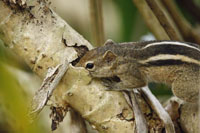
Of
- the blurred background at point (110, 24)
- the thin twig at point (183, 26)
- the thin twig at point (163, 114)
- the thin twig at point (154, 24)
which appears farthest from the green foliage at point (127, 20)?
the thin twig at point (163, 114)

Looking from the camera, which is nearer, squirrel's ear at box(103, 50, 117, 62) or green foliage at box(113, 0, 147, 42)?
squirrel's ear at box(103, 50, 117, 62)

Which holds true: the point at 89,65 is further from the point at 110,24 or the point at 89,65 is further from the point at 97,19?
the point at 110,24

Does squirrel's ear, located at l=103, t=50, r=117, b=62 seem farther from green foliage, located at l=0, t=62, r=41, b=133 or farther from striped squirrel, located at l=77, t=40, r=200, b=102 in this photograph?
green foliage, located at l=0, t=62, r=41, b=133

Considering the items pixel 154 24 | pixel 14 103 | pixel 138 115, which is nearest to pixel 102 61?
pixel 154 24

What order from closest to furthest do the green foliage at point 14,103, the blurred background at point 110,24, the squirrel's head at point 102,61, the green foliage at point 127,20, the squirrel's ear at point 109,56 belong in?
the green foliage at point 14,103, the squirrel's head at point 102,61, the squirrel's ear at point 109,56, the blurred background at point 110,24, the green foliage at point 127,20

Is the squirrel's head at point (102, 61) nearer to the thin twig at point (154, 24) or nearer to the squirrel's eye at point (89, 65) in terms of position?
the squirrel's eye at point (89, 65)

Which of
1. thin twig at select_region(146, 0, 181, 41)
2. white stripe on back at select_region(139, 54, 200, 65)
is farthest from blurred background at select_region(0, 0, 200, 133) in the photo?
white stripe on back at select_region(139, 54, 200, 65)

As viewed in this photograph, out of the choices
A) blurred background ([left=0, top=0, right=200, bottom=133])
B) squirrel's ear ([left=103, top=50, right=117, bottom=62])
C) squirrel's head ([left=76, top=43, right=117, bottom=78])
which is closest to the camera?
squirrel's head ([left=76, top=43, right=117, bottom=78])

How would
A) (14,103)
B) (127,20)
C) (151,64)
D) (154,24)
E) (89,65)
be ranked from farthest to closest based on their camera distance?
(127,20) → (154,24) → (151,64) → (89,65) → (14,103)

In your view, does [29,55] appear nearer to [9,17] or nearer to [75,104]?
[9,17]
